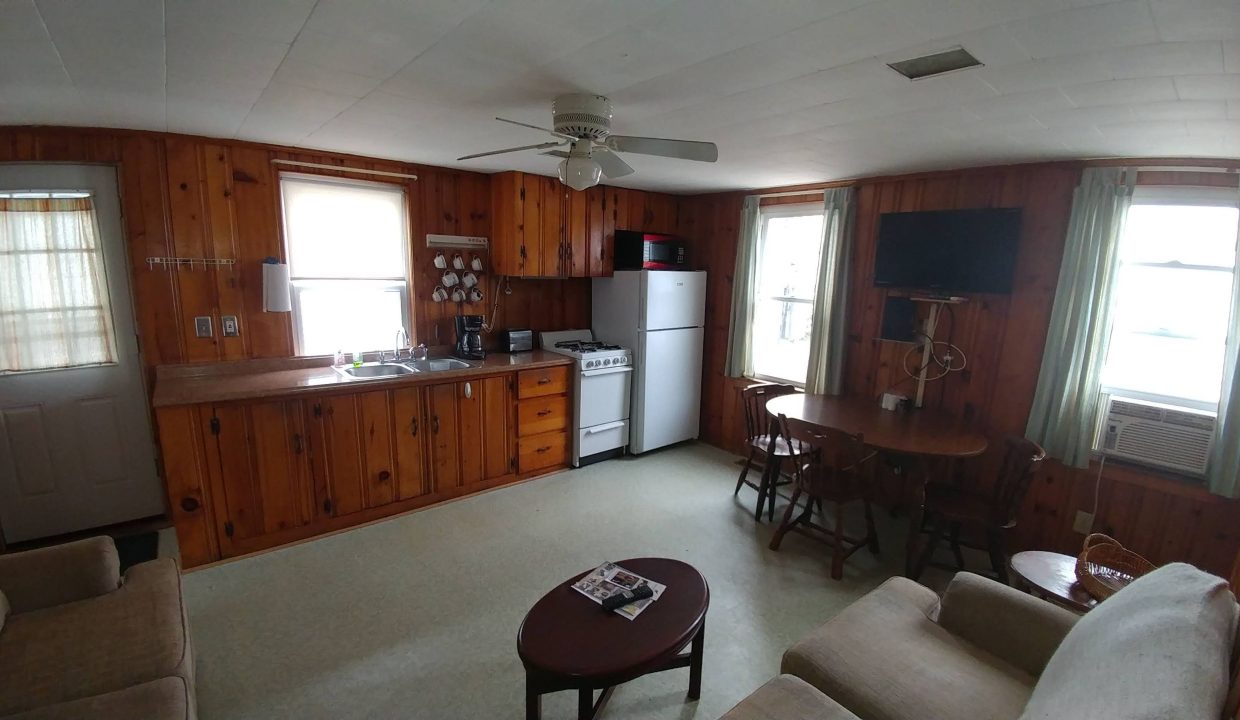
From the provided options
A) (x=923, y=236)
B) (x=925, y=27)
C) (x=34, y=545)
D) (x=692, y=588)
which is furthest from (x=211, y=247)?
(x=923, y=236)

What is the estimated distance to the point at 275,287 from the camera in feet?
10.4

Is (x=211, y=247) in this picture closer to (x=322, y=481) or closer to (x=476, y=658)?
(x=322, y=481)

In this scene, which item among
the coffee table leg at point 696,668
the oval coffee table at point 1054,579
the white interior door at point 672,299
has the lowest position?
the coffee table leg at point 696,668

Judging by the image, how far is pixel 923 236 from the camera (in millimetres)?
3318

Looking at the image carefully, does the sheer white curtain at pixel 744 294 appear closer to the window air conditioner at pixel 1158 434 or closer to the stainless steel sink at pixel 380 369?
the window air conditioner at pixel 1158 434

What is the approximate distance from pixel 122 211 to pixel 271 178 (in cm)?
74

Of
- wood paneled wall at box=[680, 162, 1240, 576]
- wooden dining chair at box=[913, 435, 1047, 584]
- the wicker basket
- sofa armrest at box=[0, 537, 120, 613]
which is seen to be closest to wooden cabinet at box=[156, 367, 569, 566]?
sofa armrest at box=[0, 537, 120, 613]

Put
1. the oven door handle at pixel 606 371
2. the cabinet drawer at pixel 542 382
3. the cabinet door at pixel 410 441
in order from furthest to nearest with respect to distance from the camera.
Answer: the oven door handle at pixel 606 371
the cabinet drawer at pixel 542 382
the cabinet door at pixel 410 441

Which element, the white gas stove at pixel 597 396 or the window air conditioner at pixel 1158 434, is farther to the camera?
the white gas stove at pixel 597 396

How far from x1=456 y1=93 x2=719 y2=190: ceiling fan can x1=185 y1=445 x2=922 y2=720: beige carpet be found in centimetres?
201

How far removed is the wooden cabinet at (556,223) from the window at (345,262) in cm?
71

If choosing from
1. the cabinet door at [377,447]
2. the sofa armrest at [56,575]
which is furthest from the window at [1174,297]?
the sofa armrest at [56,575]

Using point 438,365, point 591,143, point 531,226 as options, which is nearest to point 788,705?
point 591,143

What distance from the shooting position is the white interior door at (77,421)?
2.78 meters
